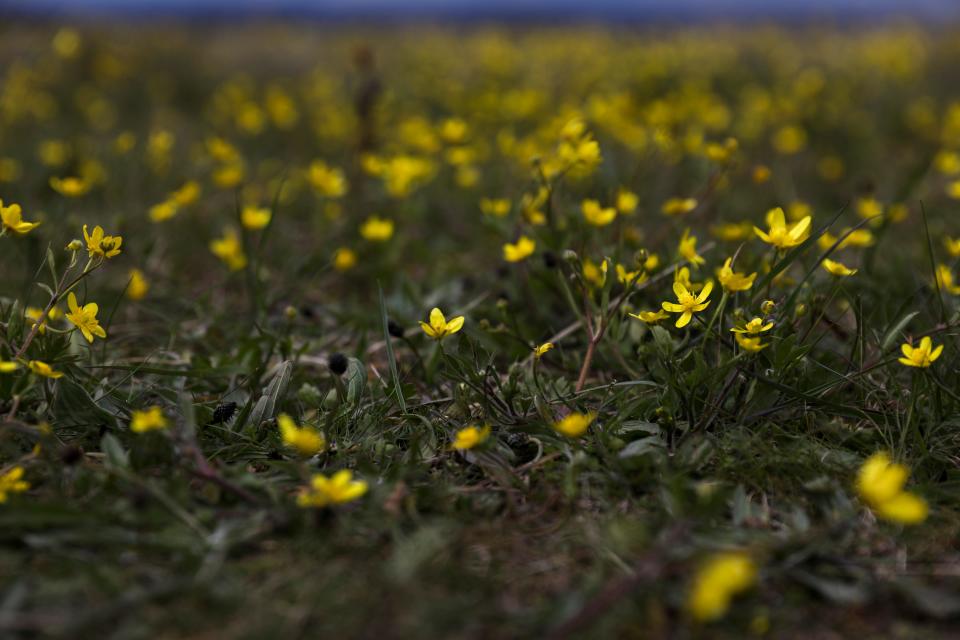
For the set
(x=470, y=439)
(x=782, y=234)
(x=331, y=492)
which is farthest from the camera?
(x=782, y=234)

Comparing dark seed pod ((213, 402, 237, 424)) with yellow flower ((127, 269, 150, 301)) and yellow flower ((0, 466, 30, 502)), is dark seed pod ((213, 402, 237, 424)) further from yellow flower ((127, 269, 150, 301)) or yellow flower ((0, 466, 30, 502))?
yellow flower ((127, 269, 150, 301))

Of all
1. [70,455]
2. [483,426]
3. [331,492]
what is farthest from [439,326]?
[70,455]

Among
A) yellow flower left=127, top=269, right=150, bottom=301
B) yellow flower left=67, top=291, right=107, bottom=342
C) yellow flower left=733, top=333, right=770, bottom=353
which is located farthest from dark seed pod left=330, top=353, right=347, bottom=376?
yellow flower left=127, top=269, right=150, bottom=301

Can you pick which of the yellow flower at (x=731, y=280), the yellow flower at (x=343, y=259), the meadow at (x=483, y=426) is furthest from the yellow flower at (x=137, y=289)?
the yellow flower at (x=731, y=280)

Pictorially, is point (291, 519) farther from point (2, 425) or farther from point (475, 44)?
point (475, 44)

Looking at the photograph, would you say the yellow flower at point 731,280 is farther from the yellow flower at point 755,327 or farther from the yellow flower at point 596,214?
the yellow flower at point 596,214

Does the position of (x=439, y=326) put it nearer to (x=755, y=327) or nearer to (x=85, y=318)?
(x=755, y=327)
